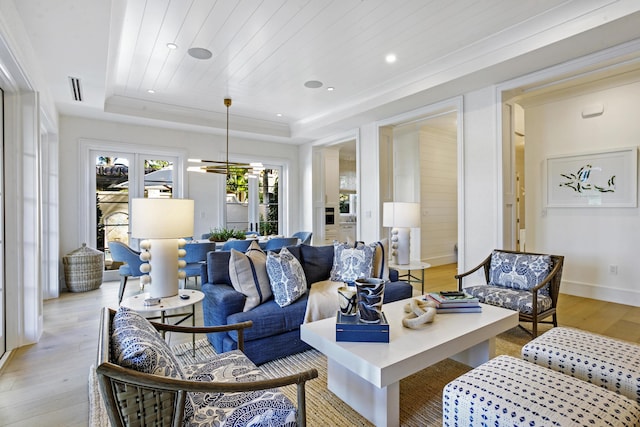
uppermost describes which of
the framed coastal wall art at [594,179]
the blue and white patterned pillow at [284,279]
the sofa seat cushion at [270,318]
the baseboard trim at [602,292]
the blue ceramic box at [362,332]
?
the framed coastal wall art at [594,179]

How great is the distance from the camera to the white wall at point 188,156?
512 centimetres

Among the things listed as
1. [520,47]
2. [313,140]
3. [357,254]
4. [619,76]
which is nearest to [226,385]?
[357,254]

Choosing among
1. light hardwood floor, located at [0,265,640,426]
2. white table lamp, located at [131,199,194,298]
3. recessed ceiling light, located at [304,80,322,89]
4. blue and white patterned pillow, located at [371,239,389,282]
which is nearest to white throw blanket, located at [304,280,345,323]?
blue and white patterned pillow, located at [371,239,389,282]

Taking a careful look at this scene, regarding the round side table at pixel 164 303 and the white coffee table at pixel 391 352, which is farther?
the round side table at pixel 164 303

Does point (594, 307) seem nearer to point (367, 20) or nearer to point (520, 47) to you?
point (520, 47)

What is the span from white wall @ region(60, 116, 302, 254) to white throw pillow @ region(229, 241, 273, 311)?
3.87 m

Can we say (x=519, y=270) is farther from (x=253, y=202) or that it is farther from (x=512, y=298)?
(x=253, y=202)

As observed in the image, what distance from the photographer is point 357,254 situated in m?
A: 3.27

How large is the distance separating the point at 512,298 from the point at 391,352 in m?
1.79

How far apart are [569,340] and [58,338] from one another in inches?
159

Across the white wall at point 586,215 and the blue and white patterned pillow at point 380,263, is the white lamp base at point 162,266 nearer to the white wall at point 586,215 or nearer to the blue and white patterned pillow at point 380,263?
the blue and white patterned pillow at point 380,263

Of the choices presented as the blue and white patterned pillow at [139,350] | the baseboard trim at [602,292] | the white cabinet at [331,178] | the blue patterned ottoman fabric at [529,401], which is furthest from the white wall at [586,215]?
the blue and white patterned pillow at [139,350]

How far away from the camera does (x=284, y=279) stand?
2711mm

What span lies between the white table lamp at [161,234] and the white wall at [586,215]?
4.77 meters
